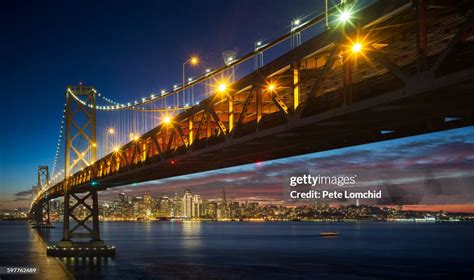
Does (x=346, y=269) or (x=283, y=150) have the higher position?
(x=283, y=150)

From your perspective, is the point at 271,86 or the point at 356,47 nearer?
the point at 356,47

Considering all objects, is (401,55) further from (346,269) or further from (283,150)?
(346,269)

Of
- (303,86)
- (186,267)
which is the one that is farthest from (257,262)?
(303,86)

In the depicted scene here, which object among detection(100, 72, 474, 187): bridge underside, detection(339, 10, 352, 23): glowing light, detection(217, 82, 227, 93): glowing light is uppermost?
detection(339, 10, 352, 23): glowing light

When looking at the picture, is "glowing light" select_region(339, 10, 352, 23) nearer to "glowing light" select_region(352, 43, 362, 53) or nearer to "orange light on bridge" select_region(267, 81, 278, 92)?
"glowing light" select_region(352, 43, 362, 53)

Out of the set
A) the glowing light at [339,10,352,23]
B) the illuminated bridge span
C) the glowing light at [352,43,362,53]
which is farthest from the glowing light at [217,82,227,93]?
the glowing light at [352,43,362,53]

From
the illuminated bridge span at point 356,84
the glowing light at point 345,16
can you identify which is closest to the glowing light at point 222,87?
the illuminated bridge span at point 356,84

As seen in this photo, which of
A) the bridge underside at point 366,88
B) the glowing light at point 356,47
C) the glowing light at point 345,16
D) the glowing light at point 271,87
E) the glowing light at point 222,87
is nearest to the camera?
the bridge underside at point 366,88

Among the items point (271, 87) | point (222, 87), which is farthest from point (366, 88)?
point (222, 87)

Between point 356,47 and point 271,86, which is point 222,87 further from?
point 356,47

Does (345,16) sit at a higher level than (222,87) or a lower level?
higher

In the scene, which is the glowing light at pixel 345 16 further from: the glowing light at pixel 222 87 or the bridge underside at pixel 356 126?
the glowing light at pixel 222 87
